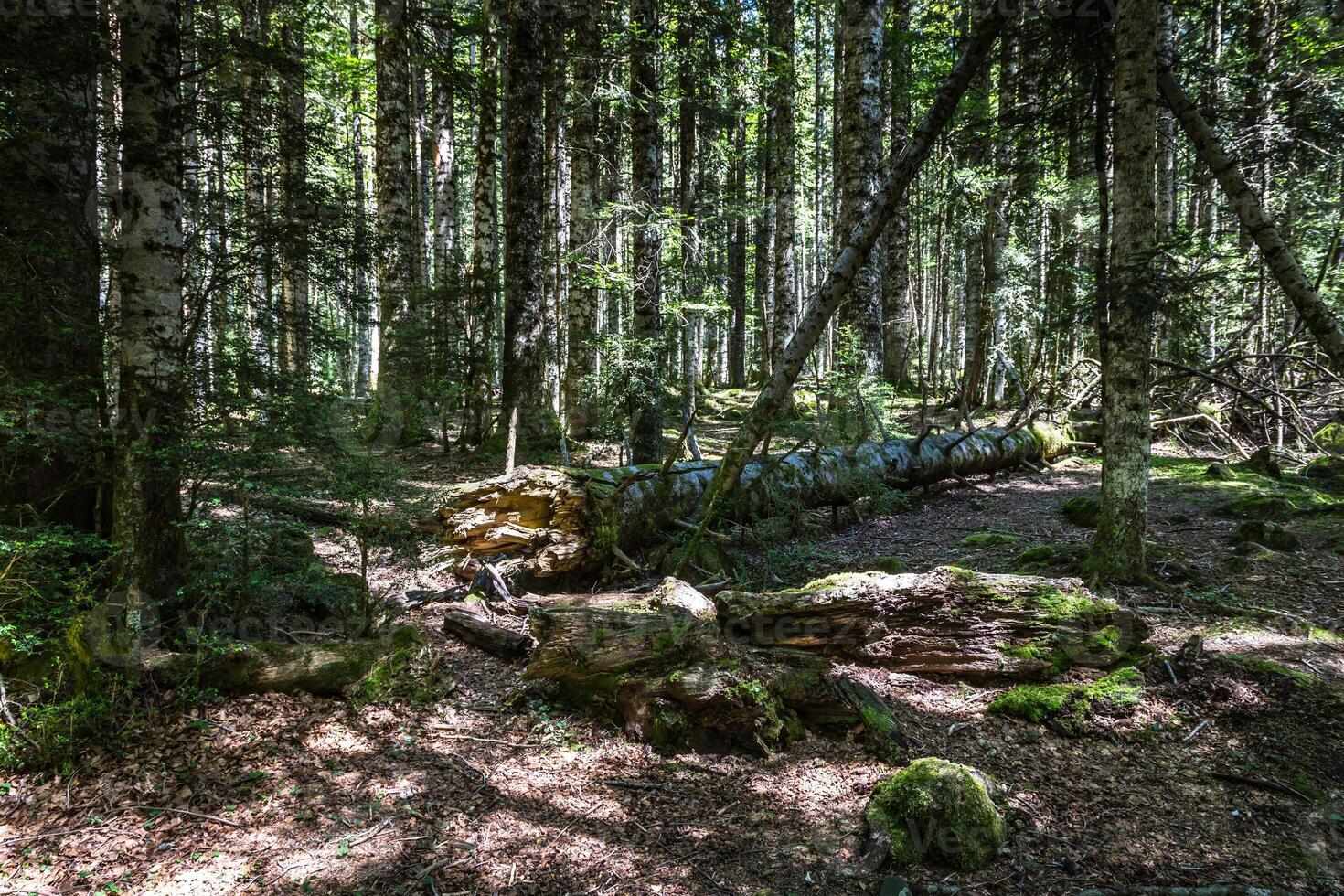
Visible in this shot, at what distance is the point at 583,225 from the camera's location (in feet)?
34.8

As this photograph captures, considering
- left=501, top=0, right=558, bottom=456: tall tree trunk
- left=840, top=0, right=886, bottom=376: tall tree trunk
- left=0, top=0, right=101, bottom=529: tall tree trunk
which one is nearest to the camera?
left=0, top=0, right=101, bottom=529: tall tree trunk

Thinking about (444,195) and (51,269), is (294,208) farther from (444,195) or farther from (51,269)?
(444,195)

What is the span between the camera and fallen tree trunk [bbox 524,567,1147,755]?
3680 millimetres

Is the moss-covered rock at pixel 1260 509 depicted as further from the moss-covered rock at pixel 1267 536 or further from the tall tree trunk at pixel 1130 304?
the tall tree trunk at pixel 1130 304

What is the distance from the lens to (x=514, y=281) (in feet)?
33.4

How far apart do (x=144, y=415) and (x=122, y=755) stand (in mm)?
1841

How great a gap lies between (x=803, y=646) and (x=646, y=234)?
22.6 ft

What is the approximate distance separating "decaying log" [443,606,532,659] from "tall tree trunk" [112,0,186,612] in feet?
6.35

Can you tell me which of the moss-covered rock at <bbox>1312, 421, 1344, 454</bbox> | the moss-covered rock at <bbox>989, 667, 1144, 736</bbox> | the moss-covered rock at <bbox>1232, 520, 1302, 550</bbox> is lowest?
the moss-covered rock at <bbox>989, 667, 1144, 736</bbox>

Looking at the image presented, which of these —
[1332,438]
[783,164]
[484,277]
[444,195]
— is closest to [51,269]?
[484,277]

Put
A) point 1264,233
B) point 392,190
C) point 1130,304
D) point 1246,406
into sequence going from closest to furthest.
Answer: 1. point 1130,304
2. point 1264,233
3. point 1246,406
4. point 392,190

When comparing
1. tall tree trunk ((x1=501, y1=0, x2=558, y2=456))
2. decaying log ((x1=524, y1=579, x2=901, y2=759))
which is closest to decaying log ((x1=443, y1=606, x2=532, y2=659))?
decaying log ((x1=524, y1=579, x2=901, y2=759))

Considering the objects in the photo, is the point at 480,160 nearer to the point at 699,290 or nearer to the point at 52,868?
the point at 699,290

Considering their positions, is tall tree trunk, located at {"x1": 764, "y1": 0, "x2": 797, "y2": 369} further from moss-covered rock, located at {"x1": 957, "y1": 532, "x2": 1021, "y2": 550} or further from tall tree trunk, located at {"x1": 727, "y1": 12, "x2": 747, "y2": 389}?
moss-covered rock, located at {"x1": 957, "y1": 532, "x2": 1021, "y2": 550}
